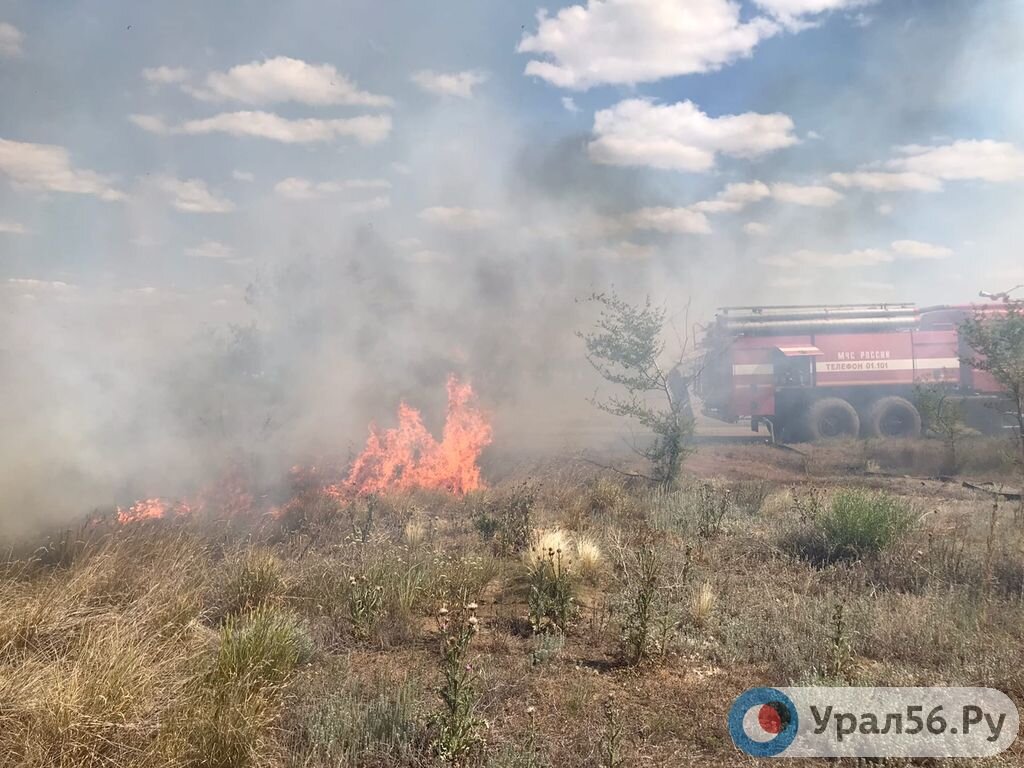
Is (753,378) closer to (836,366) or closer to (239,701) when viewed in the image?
(836,366)

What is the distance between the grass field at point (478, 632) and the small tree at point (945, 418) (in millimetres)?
6525

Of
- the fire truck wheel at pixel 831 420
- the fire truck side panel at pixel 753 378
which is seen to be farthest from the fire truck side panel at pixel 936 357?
the fire truck side panel at pixel 753 378

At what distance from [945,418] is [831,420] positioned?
3.52 metres

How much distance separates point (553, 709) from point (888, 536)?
4.63m

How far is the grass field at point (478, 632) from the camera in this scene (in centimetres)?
305

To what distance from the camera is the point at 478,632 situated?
14.6 feet

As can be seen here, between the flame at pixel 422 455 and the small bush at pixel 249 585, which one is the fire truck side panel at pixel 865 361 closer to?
the flame at pixel 422 455

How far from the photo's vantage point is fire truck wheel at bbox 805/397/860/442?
17.4m

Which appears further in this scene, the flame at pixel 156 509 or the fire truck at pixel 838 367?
the fire truck at pixel 838 367

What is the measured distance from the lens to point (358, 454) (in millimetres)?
11805

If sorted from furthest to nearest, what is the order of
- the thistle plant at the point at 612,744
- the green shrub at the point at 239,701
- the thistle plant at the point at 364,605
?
the thistle plant at the point at 364,605 < the thistle plant at the point at 612,744 < the green shrub at the point at 239,701

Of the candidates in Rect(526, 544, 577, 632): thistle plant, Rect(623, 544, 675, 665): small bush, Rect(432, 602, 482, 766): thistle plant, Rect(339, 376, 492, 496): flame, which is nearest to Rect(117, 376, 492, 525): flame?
Rect(339, 376, 492, 496): flame

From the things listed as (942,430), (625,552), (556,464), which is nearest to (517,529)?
(625,552)

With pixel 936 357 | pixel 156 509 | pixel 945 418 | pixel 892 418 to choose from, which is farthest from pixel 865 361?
pixel 156 509
